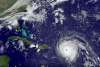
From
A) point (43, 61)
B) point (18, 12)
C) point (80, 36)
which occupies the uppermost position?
point (18, 12)

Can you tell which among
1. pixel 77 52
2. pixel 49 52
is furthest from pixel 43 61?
pixel 77 52

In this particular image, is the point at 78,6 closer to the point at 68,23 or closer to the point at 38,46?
the point at 68,23

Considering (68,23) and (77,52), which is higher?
(68,23)

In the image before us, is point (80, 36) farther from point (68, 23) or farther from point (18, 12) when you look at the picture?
point (18, 12)

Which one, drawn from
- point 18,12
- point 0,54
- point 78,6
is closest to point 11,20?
A: point 18,12

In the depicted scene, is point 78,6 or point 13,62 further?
point 78,6

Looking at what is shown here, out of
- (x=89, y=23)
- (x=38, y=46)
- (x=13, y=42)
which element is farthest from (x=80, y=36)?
(x=13, y=42)

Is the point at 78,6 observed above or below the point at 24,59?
above
